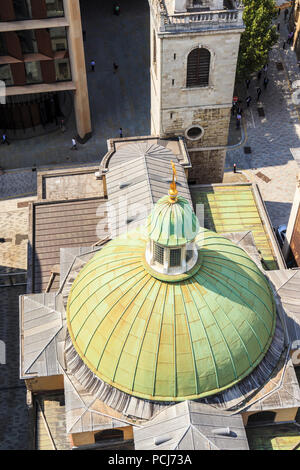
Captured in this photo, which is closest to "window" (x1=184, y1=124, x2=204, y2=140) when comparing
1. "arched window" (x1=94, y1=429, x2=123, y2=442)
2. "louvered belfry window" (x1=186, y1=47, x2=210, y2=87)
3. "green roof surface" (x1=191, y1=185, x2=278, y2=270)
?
"louvered belfry window" (x1=186, y1=47, x2=210, y2=87)

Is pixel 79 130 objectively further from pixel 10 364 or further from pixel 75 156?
pixel 10 364

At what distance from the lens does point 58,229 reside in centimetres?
5912

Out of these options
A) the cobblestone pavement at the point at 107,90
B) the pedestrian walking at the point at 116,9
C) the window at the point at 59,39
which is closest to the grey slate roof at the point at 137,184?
the window at the point at 59,39

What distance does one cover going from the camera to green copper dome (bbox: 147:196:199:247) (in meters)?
36.9

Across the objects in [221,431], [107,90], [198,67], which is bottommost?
[221,431]

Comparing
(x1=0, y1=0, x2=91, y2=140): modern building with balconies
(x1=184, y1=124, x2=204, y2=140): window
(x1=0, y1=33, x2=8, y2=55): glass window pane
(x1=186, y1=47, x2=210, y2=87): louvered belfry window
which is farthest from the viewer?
(x1=0, y1=33, x2=8, y2=55): glass window pane

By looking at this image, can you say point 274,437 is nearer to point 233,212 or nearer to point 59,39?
point 233,212

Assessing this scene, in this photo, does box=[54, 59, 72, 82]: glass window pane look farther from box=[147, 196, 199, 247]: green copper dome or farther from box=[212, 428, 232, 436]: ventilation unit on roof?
box=[212, 428, 232, 436]: ventilation unit on roof

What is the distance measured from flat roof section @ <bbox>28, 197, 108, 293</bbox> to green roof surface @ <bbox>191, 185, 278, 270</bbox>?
34.1 ft

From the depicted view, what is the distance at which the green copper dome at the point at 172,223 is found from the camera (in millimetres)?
36938

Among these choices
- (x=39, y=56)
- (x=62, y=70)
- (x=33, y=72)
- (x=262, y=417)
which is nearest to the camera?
(x=262, y=417)

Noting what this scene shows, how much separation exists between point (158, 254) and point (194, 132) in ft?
99.9

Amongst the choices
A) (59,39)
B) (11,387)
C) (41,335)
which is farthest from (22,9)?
(11,387)

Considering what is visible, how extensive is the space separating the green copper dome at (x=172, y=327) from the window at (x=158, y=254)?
1.10m
